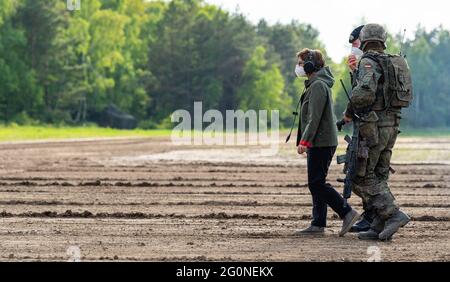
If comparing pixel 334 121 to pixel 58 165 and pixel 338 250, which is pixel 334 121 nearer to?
pixel 338 250

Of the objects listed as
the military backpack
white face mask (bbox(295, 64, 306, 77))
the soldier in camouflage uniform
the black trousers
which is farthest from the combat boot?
white face mask (bbox(295, 64, 306, 77))

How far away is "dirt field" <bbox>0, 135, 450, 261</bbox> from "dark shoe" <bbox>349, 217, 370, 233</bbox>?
246 millimetres

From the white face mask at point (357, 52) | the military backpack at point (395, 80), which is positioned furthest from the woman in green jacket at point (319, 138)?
the military backpack at point (395, 80)

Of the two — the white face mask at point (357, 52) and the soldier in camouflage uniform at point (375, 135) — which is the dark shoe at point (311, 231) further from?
the white face mask at point (357, 52)

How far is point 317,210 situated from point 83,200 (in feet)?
15.5

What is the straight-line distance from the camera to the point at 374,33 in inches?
390

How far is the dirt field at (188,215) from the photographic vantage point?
8.68 m

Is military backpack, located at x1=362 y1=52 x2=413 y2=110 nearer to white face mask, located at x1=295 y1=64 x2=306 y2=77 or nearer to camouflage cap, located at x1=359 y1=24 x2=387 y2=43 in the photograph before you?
camouflage cap, located at x1=359 y1=24 x2=387 y2=43

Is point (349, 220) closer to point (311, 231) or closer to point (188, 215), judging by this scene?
point (311, 231)

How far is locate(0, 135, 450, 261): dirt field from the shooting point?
868 centimetres

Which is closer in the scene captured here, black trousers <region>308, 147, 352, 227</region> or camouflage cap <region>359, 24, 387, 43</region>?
camouflage cap <region>359, 24, 387, 43</region>

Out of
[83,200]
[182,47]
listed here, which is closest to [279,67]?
[182,47]

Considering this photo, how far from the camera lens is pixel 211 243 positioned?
9.23 meters

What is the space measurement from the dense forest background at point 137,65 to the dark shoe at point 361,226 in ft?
173
